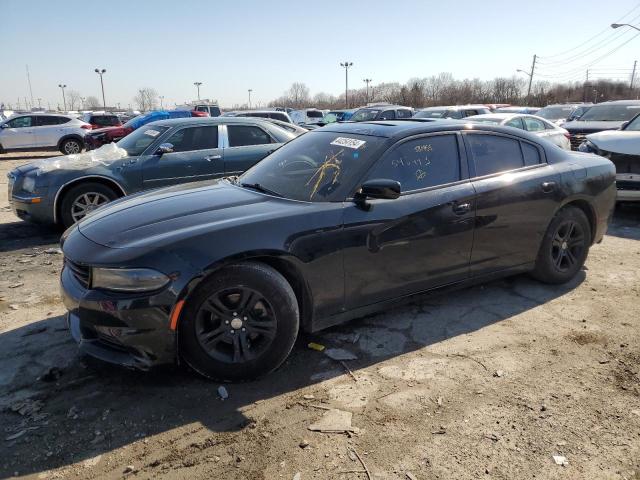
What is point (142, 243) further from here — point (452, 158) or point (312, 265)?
point (452, 158)

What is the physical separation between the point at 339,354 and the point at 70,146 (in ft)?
61.4

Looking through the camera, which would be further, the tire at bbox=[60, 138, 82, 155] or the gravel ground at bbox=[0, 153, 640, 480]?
the tire at bbox=[60, 138, 82, 155]

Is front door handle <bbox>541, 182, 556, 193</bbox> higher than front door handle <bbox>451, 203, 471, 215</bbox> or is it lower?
higher

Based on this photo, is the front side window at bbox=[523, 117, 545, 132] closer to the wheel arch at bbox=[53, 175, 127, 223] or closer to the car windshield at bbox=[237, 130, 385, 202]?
the car windshield at bbox=[237, 130, 385, 202]

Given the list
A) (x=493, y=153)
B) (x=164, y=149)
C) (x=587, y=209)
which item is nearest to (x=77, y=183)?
(x=164, y=149)

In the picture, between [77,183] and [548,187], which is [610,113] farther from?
[77,183]

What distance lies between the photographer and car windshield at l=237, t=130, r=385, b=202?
11.4 ft

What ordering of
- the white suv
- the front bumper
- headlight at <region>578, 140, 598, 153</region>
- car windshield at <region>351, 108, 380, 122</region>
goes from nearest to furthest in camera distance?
the front bumper → headlight at <region>578, 140, 598, 153</region> → the white suv → car windshield at <region>351, 108, 380, 122</region>

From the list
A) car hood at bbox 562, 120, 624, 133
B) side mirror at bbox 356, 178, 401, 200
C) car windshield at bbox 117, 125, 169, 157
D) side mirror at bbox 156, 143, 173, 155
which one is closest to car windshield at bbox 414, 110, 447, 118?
car hood at bbox 562, 120, 624, 133

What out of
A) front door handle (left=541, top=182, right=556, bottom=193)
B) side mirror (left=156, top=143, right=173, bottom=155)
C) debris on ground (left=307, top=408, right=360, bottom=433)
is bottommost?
debris on ground (left=307, top=408, right=360, bottom=433)

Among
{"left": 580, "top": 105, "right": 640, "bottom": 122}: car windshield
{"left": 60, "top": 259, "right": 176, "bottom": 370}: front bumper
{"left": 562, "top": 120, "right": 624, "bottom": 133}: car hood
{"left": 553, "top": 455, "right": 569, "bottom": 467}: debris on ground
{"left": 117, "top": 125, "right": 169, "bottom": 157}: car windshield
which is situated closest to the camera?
{"left": 553, "top": 455, "right": 569, "bottom": 467}: debris on ground

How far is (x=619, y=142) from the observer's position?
7.60 m

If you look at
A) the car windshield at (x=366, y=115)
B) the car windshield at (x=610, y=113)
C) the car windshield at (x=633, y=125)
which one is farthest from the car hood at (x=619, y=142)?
the car windshield at (x=366, y=115)

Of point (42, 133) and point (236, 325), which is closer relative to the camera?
point (236, 325)
